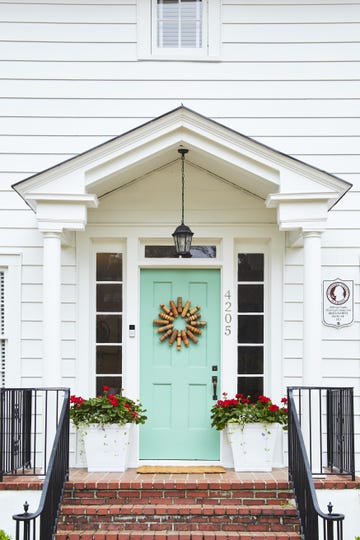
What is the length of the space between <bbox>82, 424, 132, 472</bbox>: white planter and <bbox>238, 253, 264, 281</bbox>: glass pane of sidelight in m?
2.03

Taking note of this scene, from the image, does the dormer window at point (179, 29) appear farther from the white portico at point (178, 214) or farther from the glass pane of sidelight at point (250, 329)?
the glass pane of sidelight at point (250, 329)

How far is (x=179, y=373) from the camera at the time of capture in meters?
7.23

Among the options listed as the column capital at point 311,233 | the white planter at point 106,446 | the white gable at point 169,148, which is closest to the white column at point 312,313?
the column capital at point 311,233

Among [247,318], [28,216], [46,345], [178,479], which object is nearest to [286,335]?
[247,318]

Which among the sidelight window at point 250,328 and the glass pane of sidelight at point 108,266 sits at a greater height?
the glass pane of sidelight at point 108,266

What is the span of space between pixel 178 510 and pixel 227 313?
2121 millimetres

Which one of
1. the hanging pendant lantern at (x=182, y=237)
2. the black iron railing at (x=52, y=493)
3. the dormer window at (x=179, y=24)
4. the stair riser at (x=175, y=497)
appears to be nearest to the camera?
the black iron railing at (x=52, y=493)

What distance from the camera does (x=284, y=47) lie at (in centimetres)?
742

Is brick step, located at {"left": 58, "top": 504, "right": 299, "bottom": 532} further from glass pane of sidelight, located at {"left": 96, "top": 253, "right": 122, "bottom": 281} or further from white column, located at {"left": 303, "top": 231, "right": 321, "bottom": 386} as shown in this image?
glass pane of sidelight, located at {"left": 96, "top": 253, "right": 122, "bottom": 281}

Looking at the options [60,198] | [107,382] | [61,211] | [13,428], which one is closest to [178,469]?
[107,382]

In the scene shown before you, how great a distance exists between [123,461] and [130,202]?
257cm

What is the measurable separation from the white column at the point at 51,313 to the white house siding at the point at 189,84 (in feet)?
3.00

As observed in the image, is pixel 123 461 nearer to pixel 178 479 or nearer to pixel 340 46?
pixel 178 479

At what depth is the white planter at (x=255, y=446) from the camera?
657 centimetres
